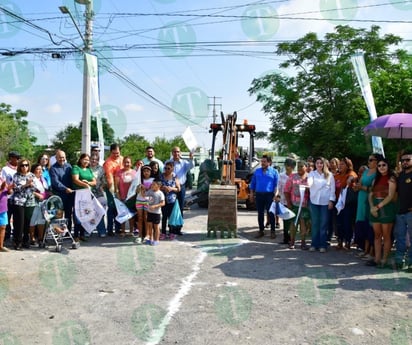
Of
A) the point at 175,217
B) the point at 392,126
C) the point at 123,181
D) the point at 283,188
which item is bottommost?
the point at 175,217

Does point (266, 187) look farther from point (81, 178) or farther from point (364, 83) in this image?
point (364, 83)

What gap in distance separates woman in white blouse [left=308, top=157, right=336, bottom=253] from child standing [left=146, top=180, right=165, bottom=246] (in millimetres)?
2724

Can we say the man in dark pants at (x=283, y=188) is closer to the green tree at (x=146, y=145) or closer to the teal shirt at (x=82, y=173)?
the teal shirt at (x=82, y=173)

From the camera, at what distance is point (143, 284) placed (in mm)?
5711

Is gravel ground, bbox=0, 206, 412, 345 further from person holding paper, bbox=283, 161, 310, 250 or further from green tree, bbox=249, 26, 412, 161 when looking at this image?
green tree, bbox=249, 26, 412, 161

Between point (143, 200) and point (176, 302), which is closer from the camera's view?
point (176, 302)

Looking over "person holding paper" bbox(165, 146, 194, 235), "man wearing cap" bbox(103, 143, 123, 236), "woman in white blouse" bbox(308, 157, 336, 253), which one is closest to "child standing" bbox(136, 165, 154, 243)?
"man wearing cap" bbox(103, 143, 123, 236)
